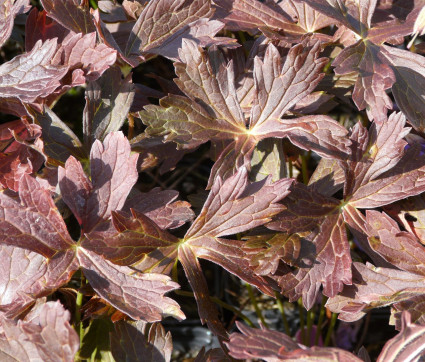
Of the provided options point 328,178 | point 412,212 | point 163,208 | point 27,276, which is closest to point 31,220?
point 27,276

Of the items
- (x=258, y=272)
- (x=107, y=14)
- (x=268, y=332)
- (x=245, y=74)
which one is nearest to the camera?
(x=268, y=332)

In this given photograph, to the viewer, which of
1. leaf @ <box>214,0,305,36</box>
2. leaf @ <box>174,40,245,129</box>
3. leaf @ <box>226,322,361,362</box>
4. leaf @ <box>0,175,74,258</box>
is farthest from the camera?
leaf @ <box>214,0,305,36</box>

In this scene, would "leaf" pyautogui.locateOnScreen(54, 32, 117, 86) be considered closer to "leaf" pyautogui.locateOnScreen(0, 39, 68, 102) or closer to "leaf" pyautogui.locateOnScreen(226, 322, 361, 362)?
"leaf" pyautogui.locateOnScreen(0, 39, 68, 102)

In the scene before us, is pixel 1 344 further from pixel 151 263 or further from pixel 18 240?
pixel 151 263

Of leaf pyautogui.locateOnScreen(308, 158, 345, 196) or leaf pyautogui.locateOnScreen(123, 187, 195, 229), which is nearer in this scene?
leaf pyautogui.locateOnScreen(123, 187, 195, 229)

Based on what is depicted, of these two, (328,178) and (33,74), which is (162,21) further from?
(328,178)

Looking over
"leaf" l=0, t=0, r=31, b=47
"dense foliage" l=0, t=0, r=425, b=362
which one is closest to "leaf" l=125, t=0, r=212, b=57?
"dense foliage" l=0, t=0, r=425, b=362

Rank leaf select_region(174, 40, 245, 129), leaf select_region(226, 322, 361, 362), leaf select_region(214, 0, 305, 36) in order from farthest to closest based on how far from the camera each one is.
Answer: leaf select_region(214, 0, 305, 36), leaf select_region(174, 40, 245, 129), leaf select_region(226, 322, 361, 362)

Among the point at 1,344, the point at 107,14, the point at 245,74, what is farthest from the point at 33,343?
the point at 107,14
